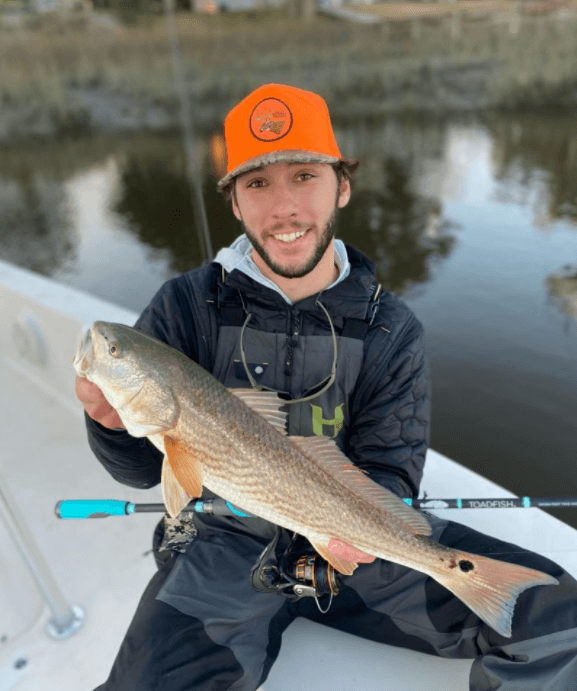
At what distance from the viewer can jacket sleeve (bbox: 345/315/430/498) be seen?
2.59m

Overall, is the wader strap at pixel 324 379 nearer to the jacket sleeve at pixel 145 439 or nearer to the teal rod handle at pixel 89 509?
the jacket sleeve at pixel 145 439

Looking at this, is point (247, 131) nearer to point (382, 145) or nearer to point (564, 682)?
point (564, 682)

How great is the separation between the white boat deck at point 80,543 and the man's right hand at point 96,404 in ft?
3.48

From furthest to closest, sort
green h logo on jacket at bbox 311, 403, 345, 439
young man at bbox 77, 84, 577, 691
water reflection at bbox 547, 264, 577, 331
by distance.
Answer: water reflection at bbox 547, 264, 577, 331 → green h logo on jacket at bbox 311, 403, 345, 439 → young man at bbox 77, 84, 577, 691

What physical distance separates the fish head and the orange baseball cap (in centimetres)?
104

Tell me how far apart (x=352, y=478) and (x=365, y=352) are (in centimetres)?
73

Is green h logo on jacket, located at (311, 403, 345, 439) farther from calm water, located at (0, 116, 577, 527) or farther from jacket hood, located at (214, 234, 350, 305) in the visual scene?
calm water, located at (0, 116, 577, 527)

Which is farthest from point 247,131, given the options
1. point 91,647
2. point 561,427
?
point 561,427

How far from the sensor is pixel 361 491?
2.15 meters

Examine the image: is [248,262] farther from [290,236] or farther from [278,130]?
[278,130]

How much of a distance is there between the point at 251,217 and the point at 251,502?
1423 mm

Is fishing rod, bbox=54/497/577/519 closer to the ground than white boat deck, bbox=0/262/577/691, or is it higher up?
higher up

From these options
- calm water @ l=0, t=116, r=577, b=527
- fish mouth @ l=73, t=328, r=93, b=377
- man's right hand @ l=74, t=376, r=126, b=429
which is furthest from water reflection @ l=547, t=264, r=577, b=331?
fish mouth @ l=73, t=328, r=93, b=377

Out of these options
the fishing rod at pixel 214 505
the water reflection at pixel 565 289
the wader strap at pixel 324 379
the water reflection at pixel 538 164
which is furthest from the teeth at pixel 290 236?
the water reflection at pixel 538 164
